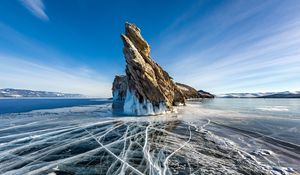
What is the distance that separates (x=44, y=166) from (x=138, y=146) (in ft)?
18.0

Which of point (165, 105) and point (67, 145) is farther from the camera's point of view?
point (165, 105)

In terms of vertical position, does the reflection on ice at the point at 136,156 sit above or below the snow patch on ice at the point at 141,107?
below

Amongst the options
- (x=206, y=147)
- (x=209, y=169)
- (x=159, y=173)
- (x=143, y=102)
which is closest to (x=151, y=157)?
(x=159, y=173)

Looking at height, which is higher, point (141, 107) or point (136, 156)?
point (141, 107)

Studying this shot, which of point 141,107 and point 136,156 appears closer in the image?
point 136,156

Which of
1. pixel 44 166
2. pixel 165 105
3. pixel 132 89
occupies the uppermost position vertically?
pixel 132 89

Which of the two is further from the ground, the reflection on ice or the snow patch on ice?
the snow patch on ice

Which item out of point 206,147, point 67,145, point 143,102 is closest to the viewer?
point 206,147

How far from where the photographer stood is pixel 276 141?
12.0 m

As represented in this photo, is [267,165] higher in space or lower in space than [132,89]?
lower

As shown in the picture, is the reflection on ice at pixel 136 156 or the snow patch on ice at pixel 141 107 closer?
the reflection on ice at pixel 136 156

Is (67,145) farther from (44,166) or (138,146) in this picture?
(138,146)

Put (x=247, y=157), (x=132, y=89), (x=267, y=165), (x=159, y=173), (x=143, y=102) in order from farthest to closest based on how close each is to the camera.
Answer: (x=132, y=89), (x=143, y=102), (x=247, y=157), (x=267, y=165), (x=159, y=173)

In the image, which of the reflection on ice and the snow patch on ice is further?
the snow patch on ice
